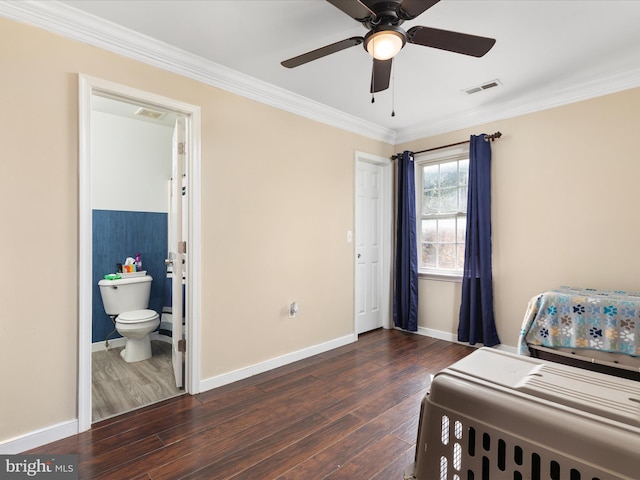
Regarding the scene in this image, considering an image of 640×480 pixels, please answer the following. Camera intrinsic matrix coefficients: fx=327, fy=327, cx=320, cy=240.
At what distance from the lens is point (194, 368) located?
8.38 ft

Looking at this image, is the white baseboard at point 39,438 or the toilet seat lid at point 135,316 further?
the toilet seat lid at point 135,316

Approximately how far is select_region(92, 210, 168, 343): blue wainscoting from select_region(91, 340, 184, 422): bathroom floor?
0.44m

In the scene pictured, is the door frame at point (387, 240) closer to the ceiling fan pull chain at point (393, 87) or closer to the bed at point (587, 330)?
the ceiling fan pull chain at point (393, 87)

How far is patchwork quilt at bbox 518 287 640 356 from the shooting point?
2219 millimetres

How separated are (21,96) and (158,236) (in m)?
2.34

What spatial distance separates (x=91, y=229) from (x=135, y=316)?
55.2 inches

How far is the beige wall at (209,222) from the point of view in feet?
6.21

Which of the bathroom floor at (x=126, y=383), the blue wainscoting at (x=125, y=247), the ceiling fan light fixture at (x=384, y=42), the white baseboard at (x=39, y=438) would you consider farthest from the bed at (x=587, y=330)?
the blue wainscoting at (x=125, y=247)

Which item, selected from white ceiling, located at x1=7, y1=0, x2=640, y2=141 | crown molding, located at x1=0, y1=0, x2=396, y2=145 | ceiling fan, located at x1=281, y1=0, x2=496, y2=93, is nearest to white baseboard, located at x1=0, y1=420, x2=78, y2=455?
crown molding, located at x1=0, y1=0, x2=396, y2=145

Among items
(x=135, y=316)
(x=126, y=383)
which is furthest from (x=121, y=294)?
(x=126, y=383)

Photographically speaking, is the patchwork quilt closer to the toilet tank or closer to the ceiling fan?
the ceiling fan

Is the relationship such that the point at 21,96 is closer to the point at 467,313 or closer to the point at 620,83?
the point at 467,313

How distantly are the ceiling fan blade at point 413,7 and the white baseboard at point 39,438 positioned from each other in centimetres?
301

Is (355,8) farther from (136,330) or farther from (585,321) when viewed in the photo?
(136,330)
